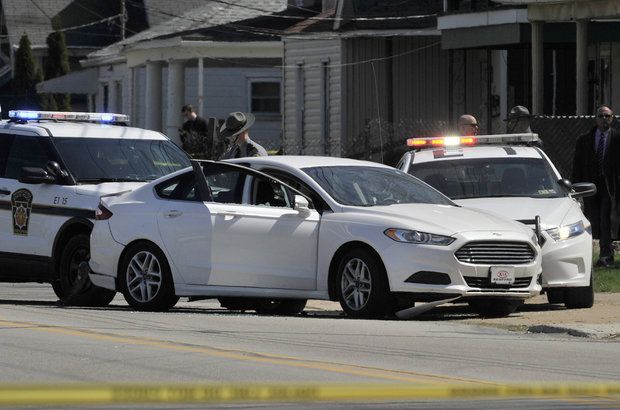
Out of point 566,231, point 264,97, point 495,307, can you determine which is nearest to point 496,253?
point 495,307

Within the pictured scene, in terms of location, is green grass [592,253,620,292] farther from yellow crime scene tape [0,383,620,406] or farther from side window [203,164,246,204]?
yellow crime scene tape [0,383,620,406]

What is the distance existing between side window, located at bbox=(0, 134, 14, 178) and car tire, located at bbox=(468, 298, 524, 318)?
5265mm

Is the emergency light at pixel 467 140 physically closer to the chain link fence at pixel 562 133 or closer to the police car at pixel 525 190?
the police car at pixel 525 190

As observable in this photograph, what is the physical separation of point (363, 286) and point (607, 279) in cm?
538

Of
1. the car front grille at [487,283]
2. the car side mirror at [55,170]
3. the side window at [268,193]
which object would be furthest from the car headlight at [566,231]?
the car side mirror at [55,170]

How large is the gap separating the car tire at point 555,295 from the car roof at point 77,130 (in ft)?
15.6

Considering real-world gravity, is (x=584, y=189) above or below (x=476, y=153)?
below

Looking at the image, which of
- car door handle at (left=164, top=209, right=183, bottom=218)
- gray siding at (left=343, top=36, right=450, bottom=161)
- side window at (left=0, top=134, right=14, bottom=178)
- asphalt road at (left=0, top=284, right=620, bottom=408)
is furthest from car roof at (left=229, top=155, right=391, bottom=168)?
gray siding at (left=343, top=36, right=450, bottom=161)

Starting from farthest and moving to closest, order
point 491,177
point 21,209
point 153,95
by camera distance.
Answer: point 153,95 < point 491,177 < point 21,209

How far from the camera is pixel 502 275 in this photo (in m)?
13.7

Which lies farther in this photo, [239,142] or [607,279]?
[607,279]

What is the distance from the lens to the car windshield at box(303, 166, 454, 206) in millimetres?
14258

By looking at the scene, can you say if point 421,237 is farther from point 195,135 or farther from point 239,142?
point 195,135

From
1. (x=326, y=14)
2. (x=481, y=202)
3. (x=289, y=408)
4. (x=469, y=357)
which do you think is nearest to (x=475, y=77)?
(x=326, y=14)
